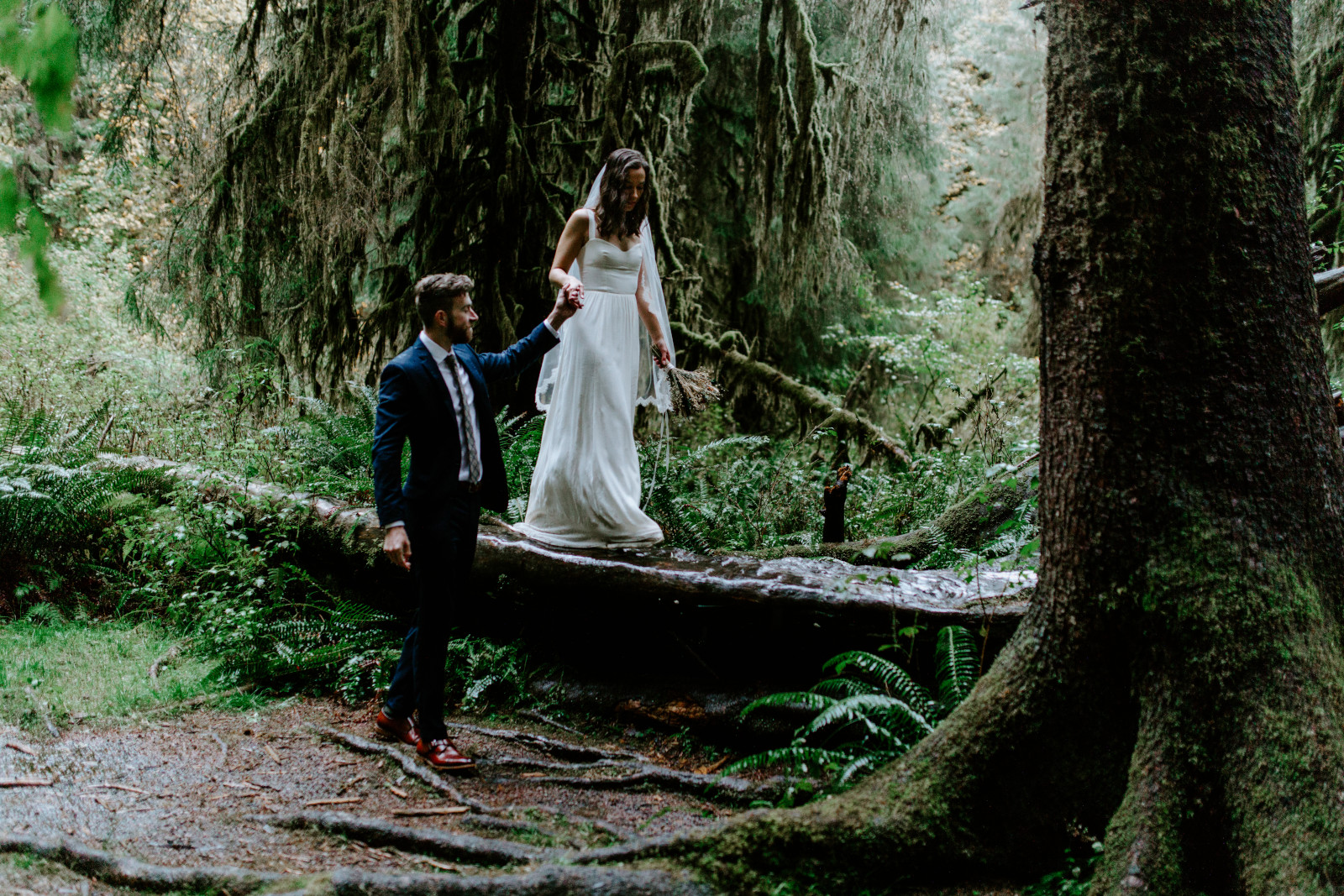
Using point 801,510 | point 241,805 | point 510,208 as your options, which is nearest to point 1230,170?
point 241,805

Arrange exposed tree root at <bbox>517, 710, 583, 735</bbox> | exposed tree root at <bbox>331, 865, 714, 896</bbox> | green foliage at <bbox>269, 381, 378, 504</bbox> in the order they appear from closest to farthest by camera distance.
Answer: exposed tree root at <bbox>331, 865, 714, 896</bbox>, exposed tree root at <bbox>517, 710, 583, 735</bbox>, green foliage at <bbox>269, 381, 378, 504</bbox>

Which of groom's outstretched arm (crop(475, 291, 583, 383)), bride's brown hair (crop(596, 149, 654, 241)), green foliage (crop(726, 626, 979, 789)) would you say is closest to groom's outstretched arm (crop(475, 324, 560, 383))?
groom's outstretched arm (crop(475, 291, 583, 383))

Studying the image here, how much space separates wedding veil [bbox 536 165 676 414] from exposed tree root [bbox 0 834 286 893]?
3.27 metres

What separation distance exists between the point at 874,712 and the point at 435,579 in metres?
2.13

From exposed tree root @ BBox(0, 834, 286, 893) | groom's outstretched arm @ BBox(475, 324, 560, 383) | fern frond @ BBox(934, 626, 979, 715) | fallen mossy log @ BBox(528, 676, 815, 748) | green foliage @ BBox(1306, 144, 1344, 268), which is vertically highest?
green foliage @ BBox(1306, 144, 1344, 268)

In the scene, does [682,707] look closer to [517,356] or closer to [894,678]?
[894,678]

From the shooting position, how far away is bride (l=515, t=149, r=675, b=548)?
533cm

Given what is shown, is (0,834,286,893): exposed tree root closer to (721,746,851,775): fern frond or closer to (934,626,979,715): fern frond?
(721,746,851,775): fern frond

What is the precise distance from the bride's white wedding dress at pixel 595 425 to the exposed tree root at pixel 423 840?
228cm

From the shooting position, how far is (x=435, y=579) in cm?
421

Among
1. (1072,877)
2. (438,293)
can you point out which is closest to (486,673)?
(438,293)

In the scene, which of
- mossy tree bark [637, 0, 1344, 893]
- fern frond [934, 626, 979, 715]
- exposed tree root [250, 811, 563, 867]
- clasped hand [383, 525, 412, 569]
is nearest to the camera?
mossy tree bark [637, 0, 1344, 893]

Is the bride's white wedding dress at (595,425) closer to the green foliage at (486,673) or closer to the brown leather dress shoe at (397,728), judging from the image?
the green foliage at (486,673)

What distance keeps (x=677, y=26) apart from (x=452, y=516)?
6.61 metres
